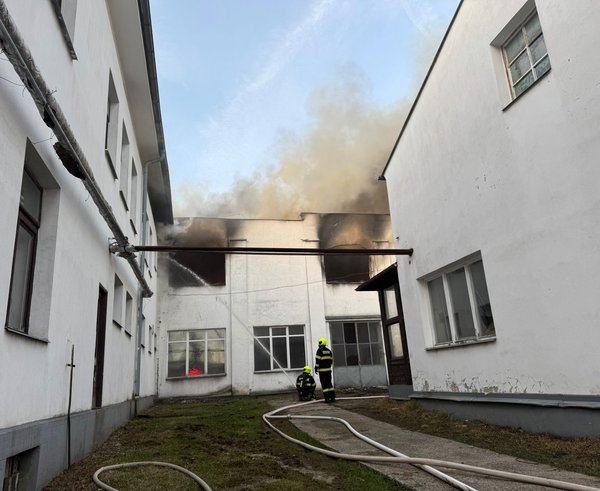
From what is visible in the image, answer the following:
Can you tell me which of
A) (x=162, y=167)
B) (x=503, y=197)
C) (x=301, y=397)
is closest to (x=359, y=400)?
(x=301, y=397)

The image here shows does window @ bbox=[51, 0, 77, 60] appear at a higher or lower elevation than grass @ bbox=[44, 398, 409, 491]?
higher

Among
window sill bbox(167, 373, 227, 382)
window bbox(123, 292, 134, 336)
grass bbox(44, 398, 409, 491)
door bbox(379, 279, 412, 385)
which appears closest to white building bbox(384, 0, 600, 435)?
door bbox(379, 279, 412, 385)

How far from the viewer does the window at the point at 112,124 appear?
761 centimetres

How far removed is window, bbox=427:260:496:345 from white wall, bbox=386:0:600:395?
240 millimetres

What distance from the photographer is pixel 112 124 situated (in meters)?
8.12

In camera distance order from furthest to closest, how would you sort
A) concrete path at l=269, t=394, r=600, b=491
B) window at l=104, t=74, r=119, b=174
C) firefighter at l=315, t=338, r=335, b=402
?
firefighter at l=315, t=338, r=335, b=402 → window at l=104, t=74, r=119, b=174 → concrete path at l=269, t=394, r=600, b=491

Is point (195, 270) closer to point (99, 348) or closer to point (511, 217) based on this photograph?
point (99, 348)

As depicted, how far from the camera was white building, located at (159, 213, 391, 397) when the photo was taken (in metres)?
17.9

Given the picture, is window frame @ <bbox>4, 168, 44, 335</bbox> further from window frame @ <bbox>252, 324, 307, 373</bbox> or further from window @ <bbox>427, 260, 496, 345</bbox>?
window frame @ <bbox>252, 324, 307, 373</bbox>

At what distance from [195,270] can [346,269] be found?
6.26 metres

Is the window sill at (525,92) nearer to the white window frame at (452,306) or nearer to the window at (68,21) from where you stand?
the white window frame at (452,306)

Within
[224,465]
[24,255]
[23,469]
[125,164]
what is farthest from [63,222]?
[125,164]

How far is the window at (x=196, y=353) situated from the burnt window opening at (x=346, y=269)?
511cm

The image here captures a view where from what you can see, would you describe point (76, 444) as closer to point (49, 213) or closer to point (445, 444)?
point (49, 213)
